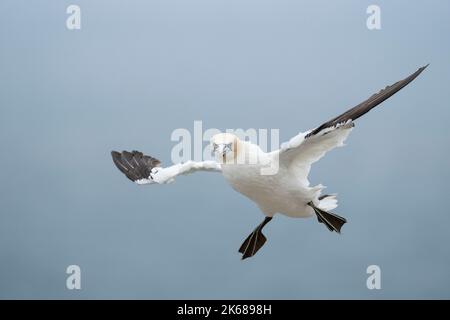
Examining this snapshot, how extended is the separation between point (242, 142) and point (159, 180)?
113cm

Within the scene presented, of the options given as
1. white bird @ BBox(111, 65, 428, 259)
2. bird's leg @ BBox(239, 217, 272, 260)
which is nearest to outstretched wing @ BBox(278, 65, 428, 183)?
white bird @ BBox(111, 65, 428, 259)

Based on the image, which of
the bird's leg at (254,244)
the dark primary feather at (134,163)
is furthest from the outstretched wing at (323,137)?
the dark primary feather at (134,163)

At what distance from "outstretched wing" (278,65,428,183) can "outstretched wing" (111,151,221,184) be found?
26.3 inches

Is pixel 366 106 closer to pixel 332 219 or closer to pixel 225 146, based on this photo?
pixel 225 146

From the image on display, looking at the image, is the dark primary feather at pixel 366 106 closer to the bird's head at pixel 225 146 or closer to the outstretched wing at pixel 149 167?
the bird's head at pixel 225 146

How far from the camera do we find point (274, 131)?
5.17 m

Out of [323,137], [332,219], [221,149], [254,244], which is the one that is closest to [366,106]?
[323,137]

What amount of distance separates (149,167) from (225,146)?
1.50 metres

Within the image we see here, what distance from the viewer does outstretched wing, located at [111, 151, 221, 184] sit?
5.41 meters

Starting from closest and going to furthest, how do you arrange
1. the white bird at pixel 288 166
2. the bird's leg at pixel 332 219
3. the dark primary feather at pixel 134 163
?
the white bird at pixel 288 166, the bird's leg at pixel 332 219, the dark primary feather at pixel 134 163

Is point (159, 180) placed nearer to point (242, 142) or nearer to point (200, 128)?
point (200, 128)

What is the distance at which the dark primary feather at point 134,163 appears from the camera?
232 inches

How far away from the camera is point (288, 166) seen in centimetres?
491

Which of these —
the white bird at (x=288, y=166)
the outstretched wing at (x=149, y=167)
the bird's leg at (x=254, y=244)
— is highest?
the outstretched wing at (x=149, y=167)
